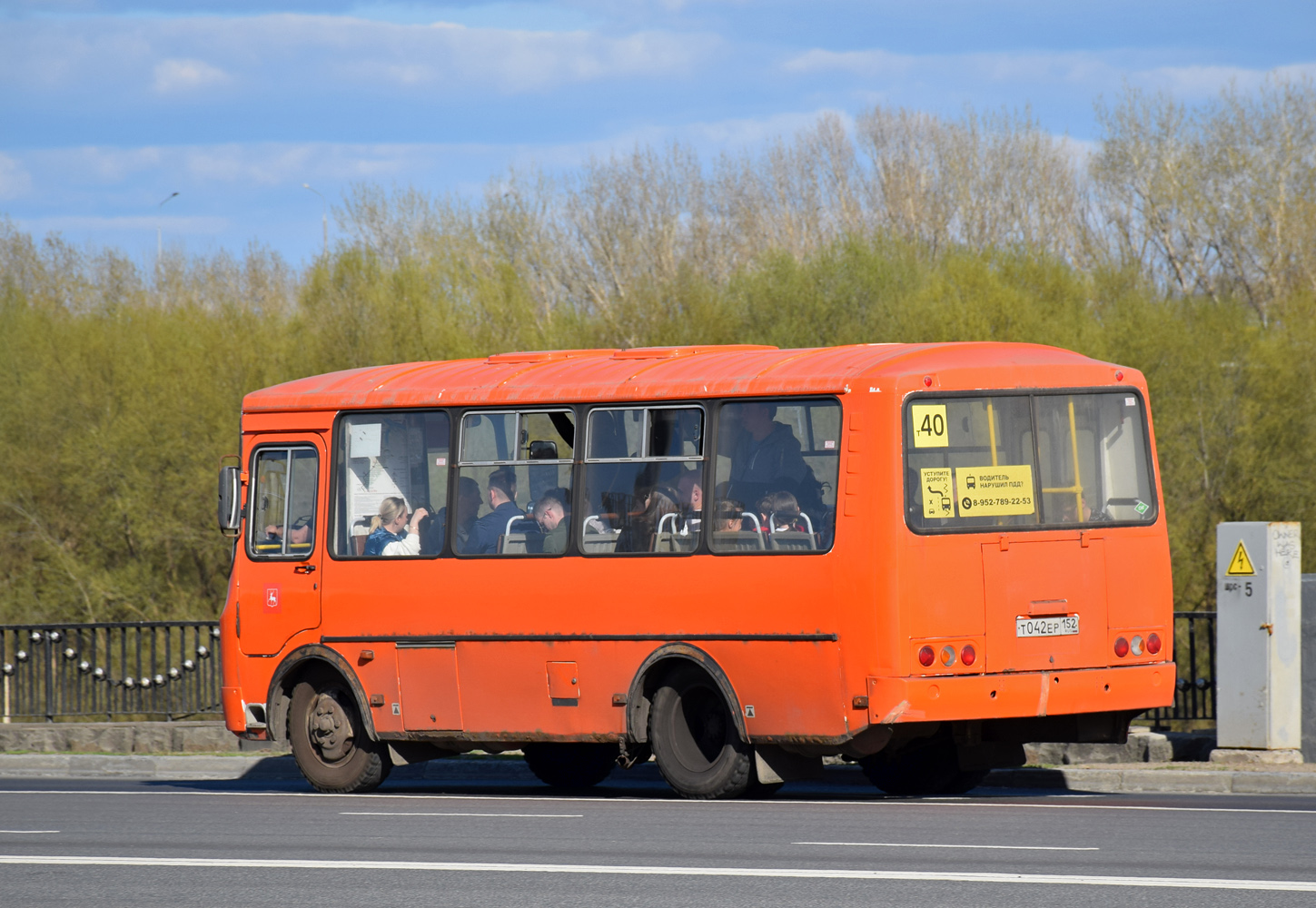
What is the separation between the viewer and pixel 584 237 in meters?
63.0

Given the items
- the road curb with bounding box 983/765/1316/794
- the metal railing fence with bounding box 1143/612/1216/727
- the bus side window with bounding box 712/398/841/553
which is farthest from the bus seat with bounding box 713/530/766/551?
the metal railing fence with bounding box 1143/612/1216/727

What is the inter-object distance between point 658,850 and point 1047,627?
140 inches

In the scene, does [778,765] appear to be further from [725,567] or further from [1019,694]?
[1019,694]

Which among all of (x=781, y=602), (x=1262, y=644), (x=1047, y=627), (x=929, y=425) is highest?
(x=929, y=425)

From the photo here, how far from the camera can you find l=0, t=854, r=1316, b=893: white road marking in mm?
7836

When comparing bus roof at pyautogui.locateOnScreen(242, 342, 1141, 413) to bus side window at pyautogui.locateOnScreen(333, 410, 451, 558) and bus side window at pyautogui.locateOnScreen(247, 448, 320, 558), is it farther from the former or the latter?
bus side window at pyautogui.locateOnScreen(247, 448, 320, 558)

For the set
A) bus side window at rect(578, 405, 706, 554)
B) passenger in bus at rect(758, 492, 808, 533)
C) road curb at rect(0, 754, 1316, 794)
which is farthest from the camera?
road curb at rect(0, 754, 1316, 794)

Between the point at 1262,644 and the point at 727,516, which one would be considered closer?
the point at 727,516

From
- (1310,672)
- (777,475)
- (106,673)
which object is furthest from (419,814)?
(106,673)

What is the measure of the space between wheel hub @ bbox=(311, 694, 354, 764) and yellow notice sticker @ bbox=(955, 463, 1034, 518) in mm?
5104

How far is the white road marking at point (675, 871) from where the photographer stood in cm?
784

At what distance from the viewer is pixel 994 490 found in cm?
1173

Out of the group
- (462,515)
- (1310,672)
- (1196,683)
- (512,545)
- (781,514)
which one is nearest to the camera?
(781,514)

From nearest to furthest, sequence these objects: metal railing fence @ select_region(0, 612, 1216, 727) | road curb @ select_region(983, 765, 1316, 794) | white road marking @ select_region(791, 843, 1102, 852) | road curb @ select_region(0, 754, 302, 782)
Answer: white road marking @ select_region(791, 843, 1102, 852), road curb @ select_region(983, 765, 1316, 794), road curb @ select_region(0, 754, 302, 782), metal railing fence @ select_region(0, 612, 1216, 727)
